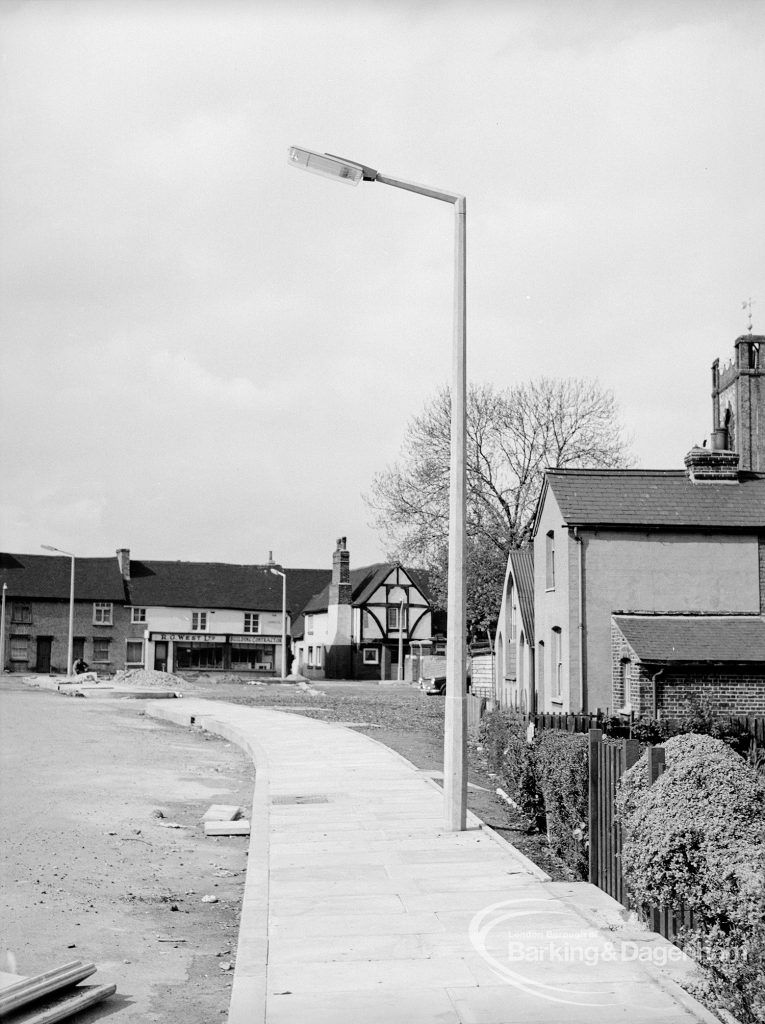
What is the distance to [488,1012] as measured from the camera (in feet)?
18.5

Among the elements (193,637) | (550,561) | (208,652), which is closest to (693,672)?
(550,561)

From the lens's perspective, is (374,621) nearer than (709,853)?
No

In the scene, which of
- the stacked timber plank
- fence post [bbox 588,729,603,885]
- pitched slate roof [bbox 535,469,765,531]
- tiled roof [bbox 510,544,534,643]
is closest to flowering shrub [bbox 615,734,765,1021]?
fence post [bbox 588,729,603,885]

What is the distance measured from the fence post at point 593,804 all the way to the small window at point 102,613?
235 ft

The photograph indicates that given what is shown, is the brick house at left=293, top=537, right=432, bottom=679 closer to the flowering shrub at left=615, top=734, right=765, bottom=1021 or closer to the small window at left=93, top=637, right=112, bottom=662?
the small window at left=93, top=637, right=112, bottom=662

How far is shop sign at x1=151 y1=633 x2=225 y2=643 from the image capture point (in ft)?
254

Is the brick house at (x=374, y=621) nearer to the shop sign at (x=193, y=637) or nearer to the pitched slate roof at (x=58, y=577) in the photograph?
the shop sign at (x=193, y=637)

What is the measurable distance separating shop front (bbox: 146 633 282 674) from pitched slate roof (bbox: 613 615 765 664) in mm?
54672

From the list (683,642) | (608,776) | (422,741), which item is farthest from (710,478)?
(608,776)

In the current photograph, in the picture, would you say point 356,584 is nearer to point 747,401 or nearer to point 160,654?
point 160,654

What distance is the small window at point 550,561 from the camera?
1135 inches

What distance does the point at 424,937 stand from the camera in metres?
7.16

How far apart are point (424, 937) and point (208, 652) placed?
72.3 metres

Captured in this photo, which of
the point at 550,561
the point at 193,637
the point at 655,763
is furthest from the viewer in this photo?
the point at 193,637
